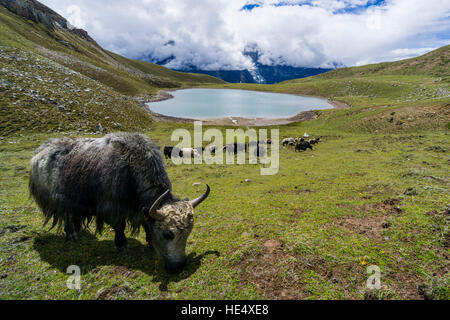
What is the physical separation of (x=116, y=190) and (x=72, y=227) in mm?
2745

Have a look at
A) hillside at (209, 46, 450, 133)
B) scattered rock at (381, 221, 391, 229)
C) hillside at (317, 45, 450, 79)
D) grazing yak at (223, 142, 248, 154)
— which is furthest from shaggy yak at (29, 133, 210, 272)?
hillside at (317, 45, 450, 79)

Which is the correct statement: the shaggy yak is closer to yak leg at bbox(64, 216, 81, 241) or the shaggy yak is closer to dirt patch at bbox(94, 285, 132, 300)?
yak leg at bbox(64, 216, 81, 241)

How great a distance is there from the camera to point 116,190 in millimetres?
5699

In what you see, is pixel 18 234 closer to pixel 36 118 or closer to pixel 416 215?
pixel 416 215

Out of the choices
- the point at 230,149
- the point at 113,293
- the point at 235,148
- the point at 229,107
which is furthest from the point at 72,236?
the point at 229,107

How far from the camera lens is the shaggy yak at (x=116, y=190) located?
5.02 m

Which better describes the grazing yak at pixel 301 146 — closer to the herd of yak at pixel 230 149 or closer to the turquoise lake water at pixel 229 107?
the herd of yak at pixel 230 149

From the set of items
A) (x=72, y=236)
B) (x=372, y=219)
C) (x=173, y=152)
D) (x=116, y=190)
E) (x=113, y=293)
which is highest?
(x=173, y=152)

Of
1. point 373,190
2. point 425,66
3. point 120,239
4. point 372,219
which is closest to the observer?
point 120,239

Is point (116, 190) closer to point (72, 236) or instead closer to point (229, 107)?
point (72, 236)

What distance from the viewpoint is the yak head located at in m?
4.89

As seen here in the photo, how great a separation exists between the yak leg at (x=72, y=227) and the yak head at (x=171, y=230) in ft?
10.2
